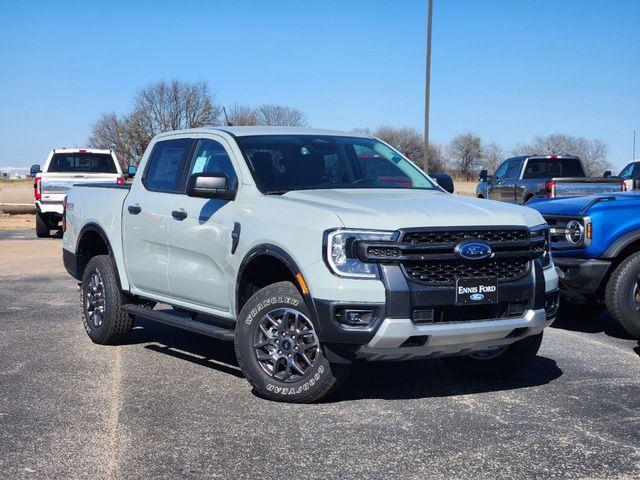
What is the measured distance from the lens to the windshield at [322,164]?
22.1 ft

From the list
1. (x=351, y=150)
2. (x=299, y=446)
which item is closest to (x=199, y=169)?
(x=351, y=150)

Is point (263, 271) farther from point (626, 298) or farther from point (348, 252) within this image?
point (626, 298)

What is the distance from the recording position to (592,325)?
30.9 ft

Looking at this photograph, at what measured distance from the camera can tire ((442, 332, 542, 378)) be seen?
650cm

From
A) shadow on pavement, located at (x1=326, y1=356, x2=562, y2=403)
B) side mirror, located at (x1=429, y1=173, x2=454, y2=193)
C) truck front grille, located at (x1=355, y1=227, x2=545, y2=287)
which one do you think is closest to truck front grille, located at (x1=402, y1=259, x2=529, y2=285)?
truck front grille, located at (x1=355, y1=227, x2=545, y2=287)

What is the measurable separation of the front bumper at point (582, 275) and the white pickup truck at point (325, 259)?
61.8 inches

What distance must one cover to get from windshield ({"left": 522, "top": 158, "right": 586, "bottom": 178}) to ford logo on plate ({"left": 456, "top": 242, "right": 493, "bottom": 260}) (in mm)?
14839

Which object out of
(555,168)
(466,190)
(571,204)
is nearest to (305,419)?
(571,204)

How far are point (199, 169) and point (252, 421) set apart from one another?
8.14ft

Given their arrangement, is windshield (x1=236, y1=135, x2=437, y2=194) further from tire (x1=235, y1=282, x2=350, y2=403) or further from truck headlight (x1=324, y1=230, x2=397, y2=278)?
truck headlight (x1=324, y1=230, x2=397, y2=278)

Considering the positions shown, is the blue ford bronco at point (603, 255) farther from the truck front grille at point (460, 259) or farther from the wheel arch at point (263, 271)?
the wheel arch at point (263, 271)

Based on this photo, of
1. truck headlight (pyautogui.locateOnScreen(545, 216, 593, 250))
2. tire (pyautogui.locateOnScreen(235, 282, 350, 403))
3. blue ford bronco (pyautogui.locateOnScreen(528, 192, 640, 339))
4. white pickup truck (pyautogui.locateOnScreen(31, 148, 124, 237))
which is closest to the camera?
tire (pyautogui.locateOnScreen(235, 282, 350, 403))

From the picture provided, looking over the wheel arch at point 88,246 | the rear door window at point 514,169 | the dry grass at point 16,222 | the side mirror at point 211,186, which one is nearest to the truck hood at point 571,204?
the side mirror at point 211,186

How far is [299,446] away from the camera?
4992 mm
